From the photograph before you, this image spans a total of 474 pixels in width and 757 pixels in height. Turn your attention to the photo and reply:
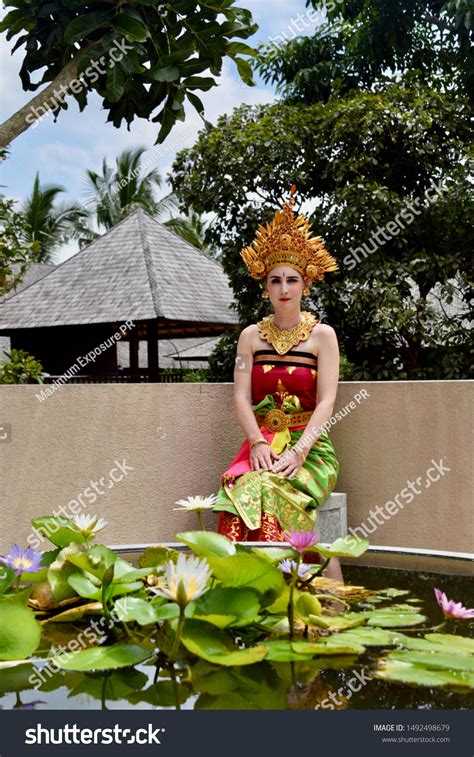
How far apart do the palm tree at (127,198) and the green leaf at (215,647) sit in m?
22.4

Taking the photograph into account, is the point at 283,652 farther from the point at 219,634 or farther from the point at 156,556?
the point at 156,556

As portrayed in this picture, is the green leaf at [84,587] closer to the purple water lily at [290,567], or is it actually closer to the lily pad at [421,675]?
the purple water lily at [290,567]

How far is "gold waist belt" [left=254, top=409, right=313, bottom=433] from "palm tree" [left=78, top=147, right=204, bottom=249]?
2022 centimetres

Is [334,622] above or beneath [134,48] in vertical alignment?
beneath

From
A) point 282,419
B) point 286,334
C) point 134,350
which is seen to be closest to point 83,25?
point 286,334

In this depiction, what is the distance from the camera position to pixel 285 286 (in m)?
3.31

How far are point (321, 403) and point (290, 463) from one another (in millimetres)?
292

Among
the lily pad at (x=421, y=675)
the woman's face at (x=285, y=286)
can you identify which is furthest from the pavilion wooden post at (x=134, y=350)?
the lily pad at (x=421, y=675)

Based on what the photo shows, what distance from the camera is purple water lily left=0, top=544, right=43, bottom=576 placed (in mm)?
1233

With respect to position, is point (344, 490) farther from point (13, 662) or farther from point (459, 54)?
point (459, 54)

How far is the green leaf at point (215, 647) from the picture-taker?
0.97m

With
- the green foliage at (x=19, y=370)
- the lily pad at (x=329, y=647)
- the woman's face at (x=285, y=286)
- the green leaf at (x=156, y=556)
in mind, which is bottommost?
the lily pad at (x=329, y=647)

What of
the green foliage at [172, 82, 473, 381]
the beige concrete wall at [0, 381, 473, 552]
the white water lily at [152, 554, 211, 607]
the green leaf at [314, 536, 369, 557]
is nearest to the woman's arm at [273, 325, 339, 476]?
the beige concrete wall at [0, 381, 473, 552]

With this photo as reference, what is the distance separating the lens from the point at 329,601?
1.31 metres
